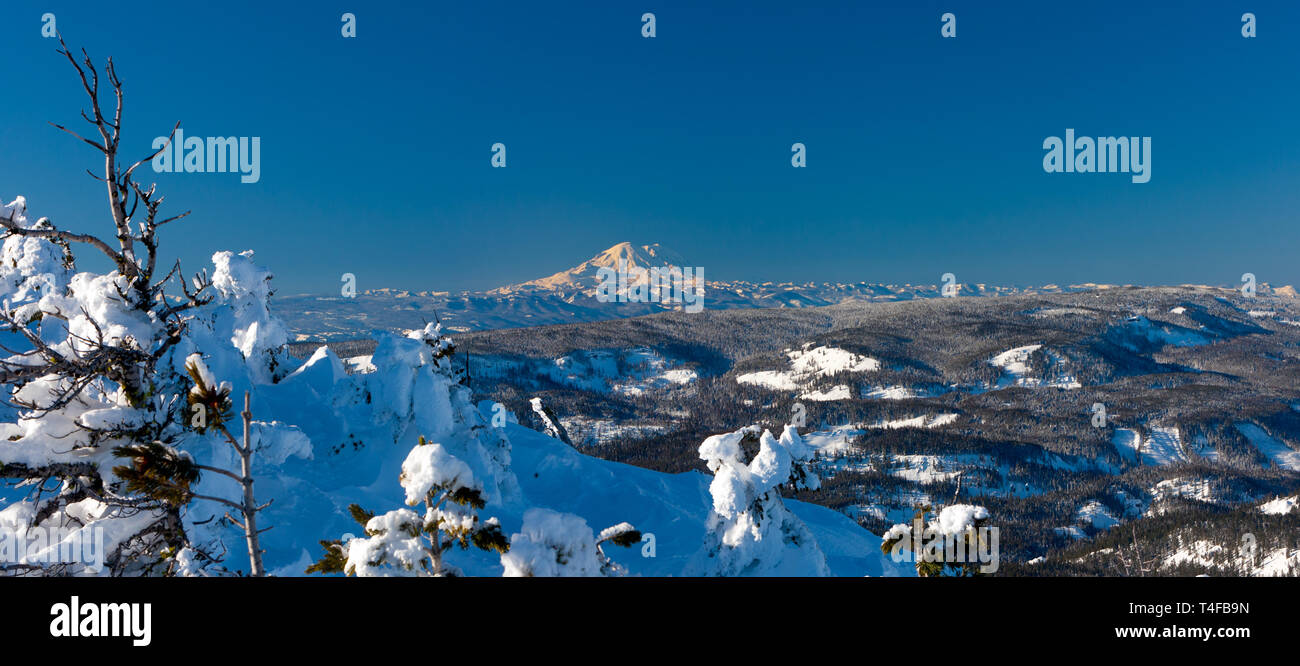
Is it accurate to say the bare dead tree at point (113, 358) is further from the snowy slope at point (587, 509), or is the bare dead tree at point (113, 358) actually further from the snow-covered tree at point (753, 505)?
the snow-covered tree at point (753, 505)

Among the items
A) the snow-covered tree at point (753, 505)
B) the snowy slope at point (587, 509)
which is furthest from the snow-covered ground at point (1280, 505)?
the snow-covered tree at point (753, 505)

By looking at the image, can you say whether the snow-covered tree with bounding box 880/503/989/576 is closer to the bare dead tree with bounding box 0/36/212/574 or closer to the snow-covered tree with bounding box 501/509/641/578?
the snow-covered tree with bounding box 501/509/641/578

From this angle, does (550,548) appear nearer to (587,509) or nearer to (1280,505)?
(587,509)

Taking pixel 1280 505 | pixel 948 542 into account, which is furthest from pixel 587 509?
pixel 1280 505
